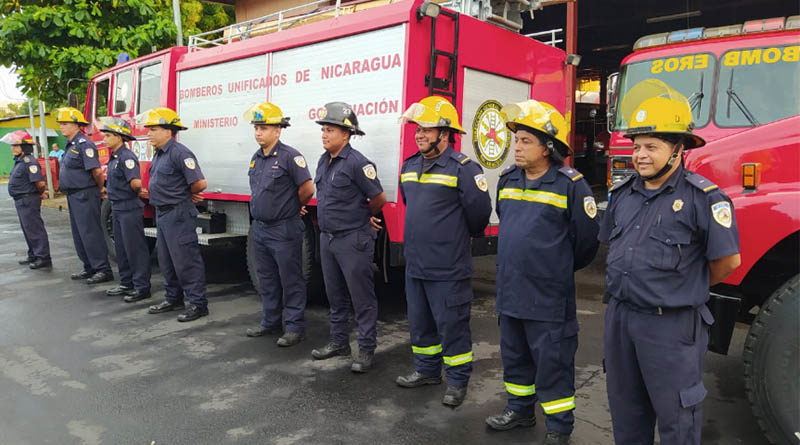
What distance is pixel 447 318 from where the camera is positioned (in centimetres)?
343

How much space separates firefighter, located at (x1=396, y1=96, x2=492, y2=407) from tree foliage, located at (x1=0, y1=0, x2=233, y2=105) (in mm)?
8287

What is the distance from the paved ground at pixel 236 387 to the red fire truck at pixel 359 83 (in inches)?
39.7

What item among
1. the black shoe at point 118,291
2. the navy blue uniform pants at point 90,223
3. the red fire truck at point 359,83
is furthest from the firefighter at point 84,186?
the black shoe at point 118,291

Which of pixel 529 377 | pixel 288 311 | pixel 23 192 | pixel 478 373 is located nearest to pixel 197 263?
pixel 288 311

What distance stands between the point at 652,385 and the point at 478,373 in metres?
1.88

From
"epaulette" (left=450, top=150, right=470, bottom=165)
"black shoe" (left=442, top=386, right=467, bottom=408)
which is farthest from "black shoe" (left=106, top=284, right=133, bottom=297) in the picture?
"epaulette" (left=450, top=150, right=470, bottom=165)

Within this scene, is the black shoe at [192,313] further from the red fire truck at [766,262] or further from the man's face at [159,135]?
the red fire truck at [766,262]

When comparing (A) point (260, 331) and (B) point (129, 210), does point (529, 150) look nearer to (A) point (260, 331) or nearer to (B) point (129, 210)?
(A) point (260, 331)

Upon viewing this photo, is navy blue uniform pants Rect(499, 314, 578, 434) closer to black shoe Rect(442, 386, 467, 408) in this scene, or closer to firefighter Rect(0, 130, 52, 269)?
black shoe Rect(442, 386, 467, 408)

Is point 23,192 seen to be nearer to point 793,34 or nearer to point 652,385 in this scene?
point 652,385

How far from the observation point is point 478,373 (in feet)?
13.1

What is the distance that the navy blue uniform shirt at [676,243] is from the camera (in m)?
2.11

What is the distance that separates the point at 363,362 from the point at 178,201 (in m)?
2.45

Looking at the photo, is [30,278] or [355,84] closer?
[355,84]
